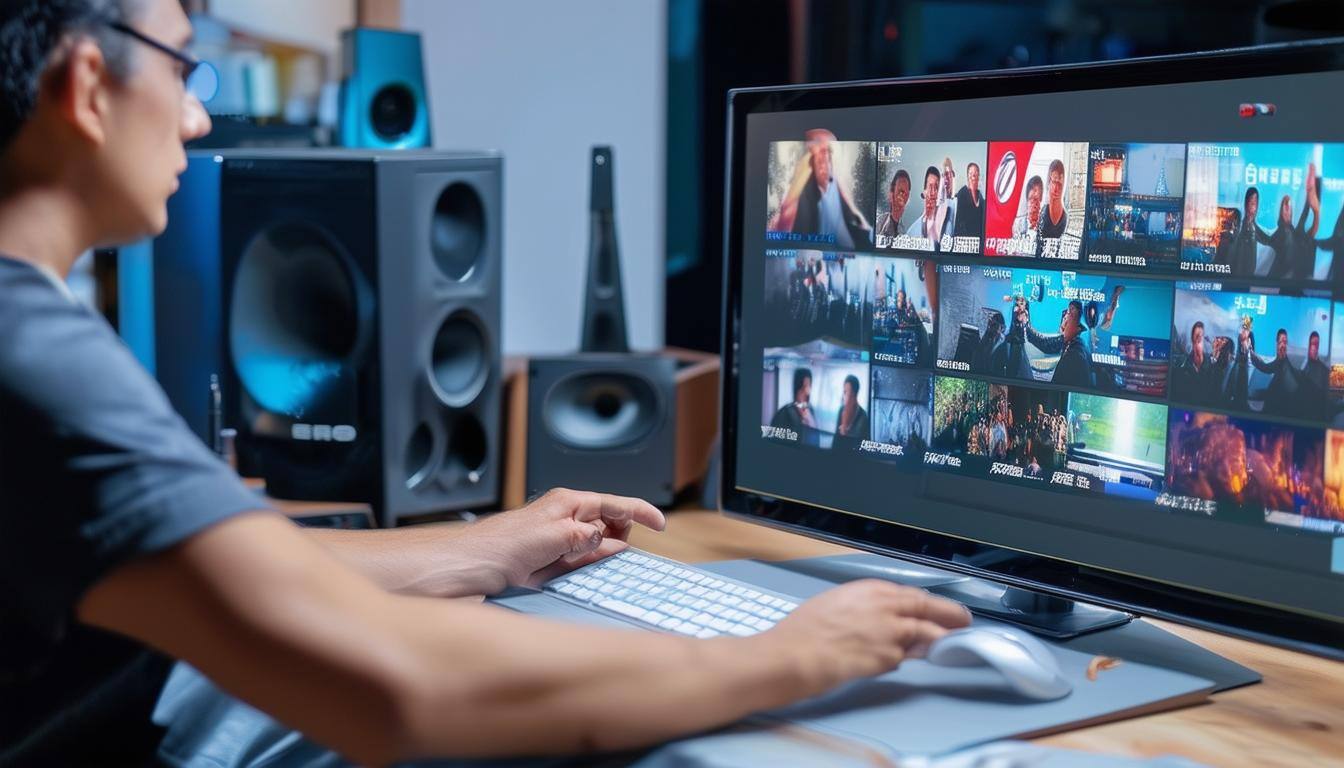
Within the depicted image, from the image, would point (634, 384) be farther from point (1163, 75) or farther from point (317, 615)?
point (317, 615)

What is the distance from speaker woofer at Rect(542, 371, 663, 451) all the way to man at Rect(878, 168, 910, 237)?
1.72ft

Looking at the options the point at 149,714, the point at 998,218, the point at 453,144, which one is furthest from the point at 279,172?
the point at 998,218

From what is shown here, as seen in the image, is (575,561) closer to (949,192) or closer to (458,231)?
(949,192)

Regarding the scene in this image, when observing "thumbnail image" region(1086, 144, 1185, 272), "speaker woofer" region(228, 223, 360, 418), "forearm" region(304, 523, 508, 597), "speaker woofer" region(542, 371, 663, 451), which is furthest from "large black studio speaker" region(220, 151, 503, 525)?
"thumbnail image" region(1086, 144, 1185, 272)

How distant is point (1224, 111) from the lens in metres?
0.87

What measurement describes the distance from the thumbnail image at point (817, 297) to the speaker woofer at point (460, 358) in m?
0.48

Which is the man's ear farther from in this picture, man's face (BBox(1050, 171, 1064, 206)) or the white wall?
the white wall

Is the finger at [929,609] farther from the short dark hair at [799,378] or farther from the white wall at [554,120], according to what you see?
the white wall at [554,120]

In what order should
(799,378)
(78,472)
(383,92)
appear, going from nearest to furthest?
(78,472), (799,378), (383,92)

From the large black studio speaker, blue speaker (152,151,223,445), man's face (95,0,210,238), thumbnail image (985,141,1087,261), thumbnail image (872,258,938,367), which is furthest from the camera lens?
blue speaker (152,151,223,445)

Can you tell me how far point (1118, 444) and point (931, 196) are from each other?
26 centimetres

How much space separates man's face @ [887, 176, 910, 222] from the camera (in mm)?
1086

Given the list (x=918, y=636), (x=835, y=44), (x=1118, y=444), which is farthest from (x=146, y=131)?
(x=835, y=44)

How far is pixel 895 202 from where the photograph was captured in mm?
1098
